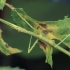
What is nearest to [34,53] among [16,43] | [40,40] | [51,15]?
[16,43]

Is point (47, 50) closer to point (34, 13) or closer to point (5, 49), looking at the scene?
point (5, 49)

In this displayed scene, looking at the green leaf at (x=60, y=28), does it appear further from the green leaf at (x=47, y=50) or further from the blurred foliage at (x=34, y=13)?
the blurred foliage at (x=34, y=13)

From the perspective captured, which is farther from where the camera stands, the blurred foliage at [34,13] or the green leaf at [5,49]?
the blurred foliage at [34,13]

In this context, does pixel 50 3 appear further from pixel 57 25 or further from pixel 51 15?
pixel 57 25

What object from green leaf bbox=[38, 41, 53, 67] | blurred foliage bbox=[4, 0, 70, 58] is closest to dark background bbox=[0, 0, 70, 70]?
blurred foliage bbox=[4, 0, 70, 58]

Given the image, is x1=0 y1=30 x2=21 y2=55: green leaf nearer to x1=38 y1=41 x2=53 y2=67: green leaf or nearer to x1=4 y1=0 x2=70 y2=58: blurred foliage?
x1=38 y1=41 x2=53 y2=67: green leaf

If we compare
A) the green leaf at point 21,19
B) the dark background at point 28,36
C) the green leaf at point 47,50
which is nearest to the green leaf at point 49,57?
the green leaf at point 47,50

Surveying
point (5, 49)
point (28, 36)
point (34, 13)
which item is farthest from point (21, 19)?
point (34, 13)
